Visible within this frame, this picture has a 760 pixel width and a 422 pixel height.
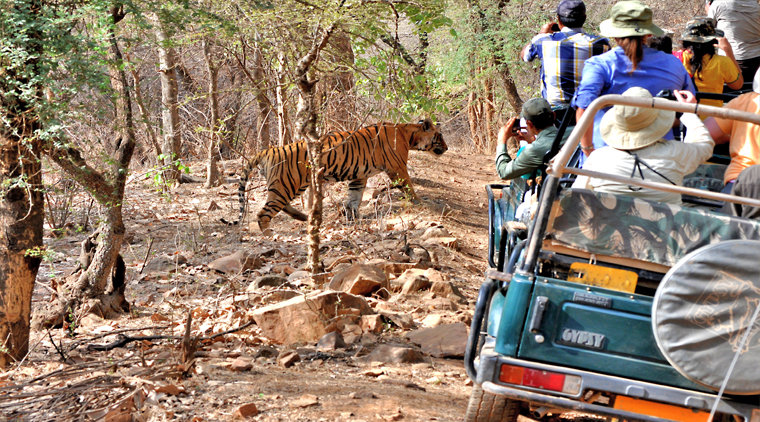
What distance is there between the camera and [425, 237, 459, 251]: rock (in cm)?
795

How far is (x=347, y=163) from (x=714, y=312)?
7.45 metres

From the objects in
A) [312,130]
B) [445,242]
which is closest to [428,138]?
[445,242]

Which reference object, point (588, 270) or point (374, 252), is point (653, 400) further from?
point (374, 252)

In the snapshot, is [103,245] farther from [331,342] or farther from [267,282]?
[331,342]

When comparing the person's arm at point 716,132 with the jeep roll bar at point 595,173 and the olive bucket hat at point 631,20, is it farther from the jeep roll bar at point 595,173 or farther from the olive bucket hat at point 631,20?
the jeep roll bar at point 595,173

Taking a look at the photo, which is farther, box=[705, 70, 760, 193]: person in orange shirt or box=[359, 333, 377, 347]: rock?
box=[359, 333, 377, 347]: rock

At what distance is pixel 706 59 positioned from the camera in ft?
15.8

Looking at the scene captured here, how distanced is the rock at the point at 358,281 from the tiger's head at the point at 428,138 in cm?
472

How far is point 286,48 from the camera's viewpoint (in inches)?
234

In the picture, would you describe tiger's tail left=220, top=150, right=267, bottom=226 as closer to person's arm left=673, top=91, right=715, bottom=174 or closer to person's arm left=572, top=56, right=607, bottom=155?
person's arm left=572, top=56, right=607, bottom=155

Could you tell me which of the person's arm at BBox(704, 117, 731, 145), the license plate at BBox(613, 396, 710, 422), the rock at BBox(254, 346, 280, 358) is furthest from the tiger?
the license plate at BBox(613, 396, 710, 422)

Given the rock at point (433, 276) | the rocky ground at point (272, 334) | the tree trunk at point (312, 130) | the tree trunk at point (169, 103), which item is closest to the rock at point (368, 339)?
the rocky ground at point (272, 334)

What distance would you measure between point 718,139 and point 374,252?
421 cm

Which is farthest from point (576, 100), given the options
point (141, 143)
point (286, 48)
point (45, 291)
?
point (141, 143)
